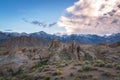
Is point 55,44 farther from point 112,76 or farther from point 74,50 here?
point 112,76

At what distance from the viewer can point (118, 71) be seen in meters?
36.8

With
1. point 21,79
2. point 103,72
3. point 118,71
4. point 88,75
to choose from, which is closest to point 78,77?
point 88,75

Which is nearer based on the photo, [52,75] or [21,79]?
[52,75]

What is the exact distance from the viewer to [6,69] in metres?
66.1

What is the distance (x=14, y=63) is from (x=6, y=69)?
5612mm

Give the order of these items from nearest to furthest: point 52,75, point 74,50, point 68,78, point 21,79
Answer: point 68,78 → point 52,75 → point 21,79 → point 74,50

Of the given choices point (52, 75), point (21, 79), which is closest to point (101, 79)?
point (52, 75)

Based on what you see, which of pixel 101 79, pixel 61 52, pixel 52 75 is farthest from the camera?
pixel 61 52

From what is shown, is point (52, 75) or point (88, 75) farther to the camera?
point (52, 75)

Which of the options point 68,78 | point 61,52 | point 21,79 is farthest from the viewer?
point 61,52

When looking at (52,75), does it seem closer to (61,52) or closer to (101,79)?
(101,79)

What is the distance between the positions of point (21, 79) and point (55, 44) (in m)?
57.4

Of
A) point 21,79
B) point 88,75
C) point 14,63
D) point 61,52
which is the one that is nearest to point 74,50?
point 61,52

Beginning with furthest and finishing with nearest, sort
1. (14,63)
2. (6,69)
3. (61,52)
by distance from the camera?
(61,52)
(14,63)
(6,69)
